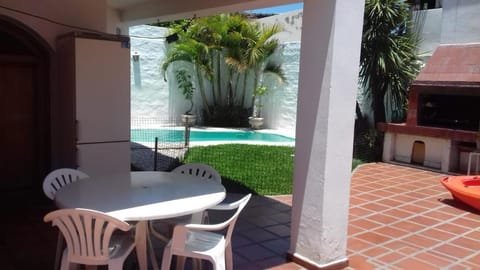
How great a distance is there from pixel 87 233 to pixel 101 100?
3320 millimetres

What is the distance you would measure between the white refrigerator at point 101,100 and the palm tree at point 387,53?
21.8ft

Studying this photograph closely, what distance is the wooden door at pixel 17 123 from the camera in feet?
19.6

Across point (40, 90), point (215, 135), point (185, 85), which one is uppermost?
point (185, 85)

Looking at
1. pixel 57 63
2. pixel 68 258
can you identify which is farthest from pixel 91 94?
pixel 68 258

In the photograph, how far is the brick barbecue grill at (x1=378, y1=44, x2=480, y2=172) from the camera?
28.8 feet

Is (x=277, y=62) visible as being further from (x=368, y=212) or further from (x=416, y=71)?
(x=368, y=212)

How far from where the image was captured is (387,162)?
1007 cm

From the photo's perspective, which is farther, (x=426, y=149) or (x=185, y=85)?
(x=185, y=85)

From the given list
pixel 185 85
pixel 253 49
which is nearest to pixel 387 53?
pixel 253 49

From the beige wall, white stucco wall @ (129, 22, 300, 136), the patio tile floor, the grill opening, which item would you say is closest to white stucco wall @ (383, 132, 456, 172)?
the grill opening

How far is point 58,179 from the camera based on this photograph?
409cm

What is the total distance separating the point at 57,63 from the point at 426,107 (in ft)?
26.4

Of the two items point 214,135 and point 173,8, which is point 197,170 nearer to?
point 173,8

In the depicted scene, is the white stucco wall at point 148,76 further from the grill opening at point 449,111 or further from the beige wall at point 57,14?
the grill opening at point 449,111
